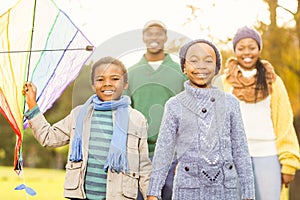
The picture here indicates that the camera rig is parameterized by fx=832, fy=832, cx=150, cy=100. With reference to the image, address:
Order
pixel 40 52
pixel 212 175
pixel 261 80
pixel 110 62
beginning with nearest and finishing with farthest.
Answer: pixel 212 175
pixel 110 62
pixel 40 52
pixel 261 80

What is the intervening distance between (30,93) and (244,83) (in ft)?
3.93

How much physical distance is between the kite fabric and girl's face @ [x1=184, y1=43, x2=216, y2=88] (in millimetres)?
660

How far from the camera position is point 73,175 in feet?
12.1

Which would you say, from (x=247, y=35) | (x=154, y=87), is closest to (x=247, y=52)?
(x=247, y=35)

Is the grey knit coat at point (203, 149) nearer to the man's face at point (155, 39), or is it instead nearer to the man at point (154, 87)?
the man at point (154, 87)

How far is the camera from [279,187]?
4.34 meters

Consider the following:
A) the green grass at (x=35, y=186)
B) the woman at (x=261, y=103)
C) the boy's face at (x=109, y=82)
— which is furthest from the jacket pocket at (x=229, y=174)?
the green grass at (x=35, y=186)

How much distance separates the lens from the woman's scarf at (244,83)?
4.40 metres

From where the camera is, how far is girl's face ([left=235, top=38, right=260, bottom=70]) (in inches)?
173

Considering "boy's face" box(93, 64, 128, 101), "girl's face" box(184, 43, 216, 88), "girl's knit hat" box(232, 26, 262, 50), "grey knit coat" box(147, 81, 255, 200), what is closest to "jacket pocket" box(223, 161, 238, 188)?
"grey knit coat" box(147, 81, 255, 200)

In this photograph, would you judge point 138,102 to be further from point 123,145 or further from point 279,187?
point 279,187

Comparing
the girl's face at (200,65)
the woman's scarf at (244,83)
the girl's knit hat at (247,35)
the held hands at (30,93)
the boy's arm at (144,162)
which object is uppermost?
the girl's knit hat at (247,35)

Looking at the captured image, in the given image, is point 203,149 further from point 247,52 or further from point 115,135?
point 247,52

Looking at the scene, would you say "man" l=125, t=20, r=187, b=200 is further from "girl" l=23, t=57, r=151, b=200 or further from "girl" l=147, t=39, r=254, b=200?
"girl" l=147, t=39, r=254, b=200
